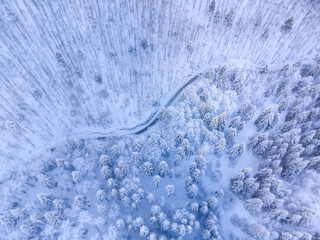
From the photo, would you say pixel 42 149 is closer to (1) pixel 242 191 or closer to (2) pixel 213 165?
(2) pixel 213 165

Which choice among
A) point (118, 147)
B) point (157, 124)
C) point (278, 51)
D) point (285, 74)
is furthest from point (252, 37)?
point (118, 147)

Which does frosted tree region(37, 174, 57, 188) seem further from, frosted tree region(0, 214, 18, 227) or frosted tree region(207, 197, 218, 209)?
frosted tree region(207, 197, 218, 209)

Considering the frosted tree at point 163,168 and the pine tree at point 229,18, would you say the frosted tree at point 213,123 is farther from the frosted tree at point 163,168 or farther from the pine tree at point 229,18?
the pine tree at point 229,18

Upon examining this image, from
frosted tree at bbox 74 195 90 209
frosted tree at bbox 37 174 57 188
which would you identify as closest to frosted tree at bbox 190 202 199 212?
frosted tree at bbox 74 195 90 209

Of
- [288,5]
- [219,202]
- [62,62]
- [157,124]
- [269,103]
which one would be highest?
[288,5]

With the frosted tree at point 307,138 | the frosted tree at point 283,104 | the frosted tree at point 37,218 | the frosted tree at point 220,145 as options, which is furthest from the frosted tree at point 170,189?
the frosted tree at point 283,104

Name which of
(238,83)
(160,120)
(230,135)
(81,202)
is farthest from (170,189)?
(238,83)
